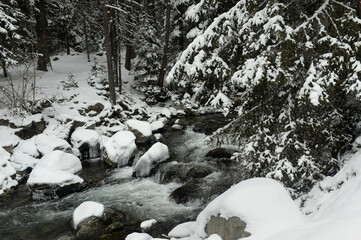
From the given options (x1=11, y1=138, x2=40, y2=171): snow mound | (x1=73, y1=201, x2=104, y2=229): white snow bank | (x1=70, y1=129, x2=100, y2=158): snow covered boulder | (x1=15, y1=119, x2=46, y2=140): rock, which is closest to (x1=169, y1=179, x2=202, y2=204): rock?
(x1=73, y1=201, x2=104, y2=229): white snow bank

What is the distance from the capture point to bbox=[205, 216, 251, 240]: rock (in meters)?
3.91

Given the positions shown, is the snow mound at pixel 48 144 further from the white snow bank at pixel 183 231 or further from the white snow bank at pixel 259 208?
the white snow bank at pixel 259 208

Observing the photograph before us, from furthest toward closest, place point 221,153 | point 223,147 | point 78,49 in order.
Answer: point 78,49 < point 223,147 < point 221,153

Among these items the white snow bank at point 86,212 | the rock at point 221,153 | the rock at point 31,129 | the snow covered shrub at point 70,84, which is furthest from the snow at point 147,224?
the snow covered shrub at point 70,84

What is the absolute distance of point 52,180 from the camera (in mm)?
9516

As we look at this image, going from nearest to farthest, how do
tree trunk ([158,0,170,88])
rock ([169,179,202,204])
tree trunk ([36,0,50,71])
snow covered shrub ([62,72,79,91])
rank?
rock ([169,179,202,204]), snow covered shrub ([62,72,79,91]), tree trunk ([36,0,50,71]), tree trunk ([158,0,170,88])

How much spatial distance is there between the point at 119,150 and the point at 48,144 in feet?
10.1

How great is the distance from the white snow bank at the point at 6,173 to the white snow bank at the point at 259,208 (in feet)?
27.8

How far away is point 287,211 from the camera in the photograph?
3.95 meters

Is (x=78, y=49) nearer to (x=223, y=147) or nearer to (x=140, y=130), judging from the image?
(x=140, y=130)

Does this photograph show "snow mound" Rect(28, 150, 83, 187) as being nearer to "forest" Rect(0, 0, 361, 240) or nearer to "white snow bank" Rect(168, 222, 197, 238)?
"forest" Rect(0, 0, 361, 240)

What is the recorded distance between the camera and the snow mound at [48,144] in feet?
38.7

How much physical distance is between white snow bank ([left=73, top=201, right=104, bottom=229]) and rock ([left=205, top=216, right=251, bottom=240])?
4.32 metres

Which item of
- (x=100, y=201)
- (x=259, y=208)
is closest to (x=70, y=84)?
(x=100, y=201)
